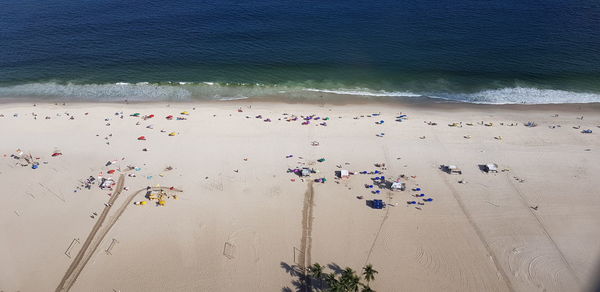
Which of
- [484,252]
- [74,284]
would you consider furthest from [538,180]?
[74,284]

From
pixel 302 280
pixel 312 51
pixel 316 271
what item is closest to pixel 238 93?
pixel 312 51

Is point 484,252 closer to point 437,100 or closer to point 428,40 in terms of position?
point 437,100

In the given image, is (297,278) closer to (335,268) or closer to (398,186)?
(335,268)

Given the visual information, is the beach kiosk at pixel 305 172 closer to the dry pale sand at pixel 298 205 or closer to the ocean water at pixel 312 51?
the dry pale sand at pixel 298 205

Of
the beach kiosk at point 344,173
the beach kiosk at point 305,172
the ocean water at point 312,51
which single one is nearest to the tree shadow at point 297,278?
the beach kiosk at point 305,172

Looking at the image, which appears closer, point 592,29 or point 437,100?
point 437,100
